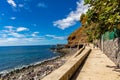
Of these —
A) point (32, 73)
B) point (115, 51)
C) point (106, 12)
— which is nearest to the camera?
point (106, 12)

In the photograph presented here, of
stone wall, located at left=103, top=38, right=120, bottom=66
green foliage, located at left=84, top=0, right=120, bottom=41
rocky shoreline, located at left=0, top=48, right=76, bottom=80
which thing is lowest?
rocky shoreline, located at left=0, top=48, right=76, bottom=80

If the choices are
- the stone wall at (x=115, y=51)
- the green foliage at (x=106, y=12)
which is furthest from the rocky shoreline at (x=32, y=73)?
the green foliage at (x=106, y=12)

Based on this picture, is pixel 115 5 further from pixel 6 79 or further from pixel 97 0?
pixel 6 79

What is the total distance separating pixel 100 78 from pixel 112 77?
2.14 ft

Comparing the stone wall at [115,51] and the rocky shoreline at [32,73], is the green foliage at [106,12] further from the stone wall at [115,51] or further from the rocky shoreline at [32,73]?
the rocky shoreline at [32,73]

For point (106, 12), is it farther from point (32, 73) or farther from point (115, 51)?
point (32, 73)

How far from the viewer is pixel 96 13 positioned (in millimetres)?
10820

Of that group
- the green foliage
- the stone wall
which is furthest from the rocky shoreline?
the green foliage

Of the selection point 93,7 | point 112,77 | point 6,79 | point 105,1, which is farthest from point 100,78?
point 6,79

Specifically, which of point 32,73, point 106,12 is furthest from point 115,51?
point 32,73

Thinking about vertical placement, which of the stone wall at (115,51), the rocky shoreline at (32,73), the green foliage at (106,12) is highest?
the green foliage at (106,12)

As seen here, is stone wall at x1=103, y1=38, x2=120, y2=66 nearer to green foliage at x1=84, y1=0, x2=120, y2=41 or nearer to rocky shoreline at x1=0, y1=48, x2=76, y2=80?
green foliage at x1=84, y1=0, x2=120, y2=41

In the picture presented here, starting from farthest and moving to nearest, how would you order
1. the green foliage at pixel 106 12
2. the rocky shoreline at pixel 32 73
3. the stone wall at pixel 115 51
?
1. the rocky shoreline at pixel 32 73
2. the stone wall at pixel 115 51
3. the green foliage at pixel 106 12

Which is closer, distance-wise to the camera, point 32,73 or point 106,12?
point 106,12
